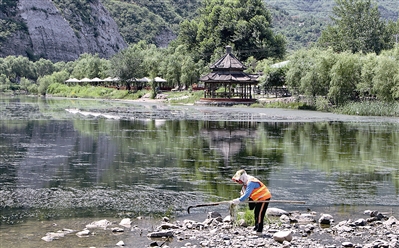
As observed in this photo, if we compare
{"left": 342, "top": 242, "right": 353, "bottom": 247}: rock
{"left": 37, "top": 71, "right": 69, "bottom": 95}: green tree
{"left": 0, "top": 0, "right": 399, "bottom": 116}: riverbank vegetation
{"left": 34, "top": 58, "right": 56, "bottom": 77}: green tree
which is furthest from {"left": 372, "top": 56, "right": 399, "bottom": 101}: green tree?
{"left": 34, "top": 58, "right": 56, "bottom": 77}: green tree

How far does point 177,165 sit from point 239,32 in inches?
3799

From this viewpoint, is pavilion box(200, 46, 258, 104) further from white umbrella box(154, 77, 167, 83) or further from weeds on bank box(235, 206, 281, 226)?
weeds on bank box(235, 206, 281, 226)

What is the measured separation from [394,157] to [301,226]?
1604 centimetres

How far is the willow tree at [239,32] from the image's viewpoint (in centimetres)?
12050

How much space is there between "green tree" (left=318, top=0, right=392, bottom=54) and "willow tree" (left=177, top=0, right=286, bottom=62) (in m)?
13.0

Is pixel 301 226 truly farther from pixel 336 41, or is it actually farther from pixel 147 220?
pixel 336 41

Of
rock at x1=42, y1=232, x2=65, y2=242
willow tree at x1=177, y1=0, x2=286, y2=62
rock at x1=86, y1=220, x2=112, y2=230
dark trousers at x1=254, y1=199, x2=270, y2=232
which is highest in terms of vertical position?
willow tree at x1=177, y1=0, x2=286, y2=62

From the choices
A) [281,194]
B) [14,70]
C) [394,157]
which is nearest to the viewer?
[281,194]

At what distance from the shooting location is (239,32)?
120250 millimetres

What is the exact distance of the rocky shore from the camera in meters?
13.6

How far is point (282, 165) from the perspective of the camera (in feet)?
87.8

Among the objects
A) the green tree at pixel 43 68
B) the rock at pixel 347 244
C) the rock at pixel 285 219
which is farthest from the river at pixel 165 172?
the green tree at pixel 43 68

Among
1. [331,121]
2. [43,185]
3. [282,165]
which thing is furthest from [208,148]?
[331,121]

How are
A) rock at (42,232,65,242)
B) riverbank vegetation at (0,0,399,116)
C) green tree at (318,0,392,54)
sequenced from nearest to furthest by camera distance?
rock at (42,232,65,242) → riverbank vegetation at (0,0,399,116) → green tree at (318,0,392,54)
